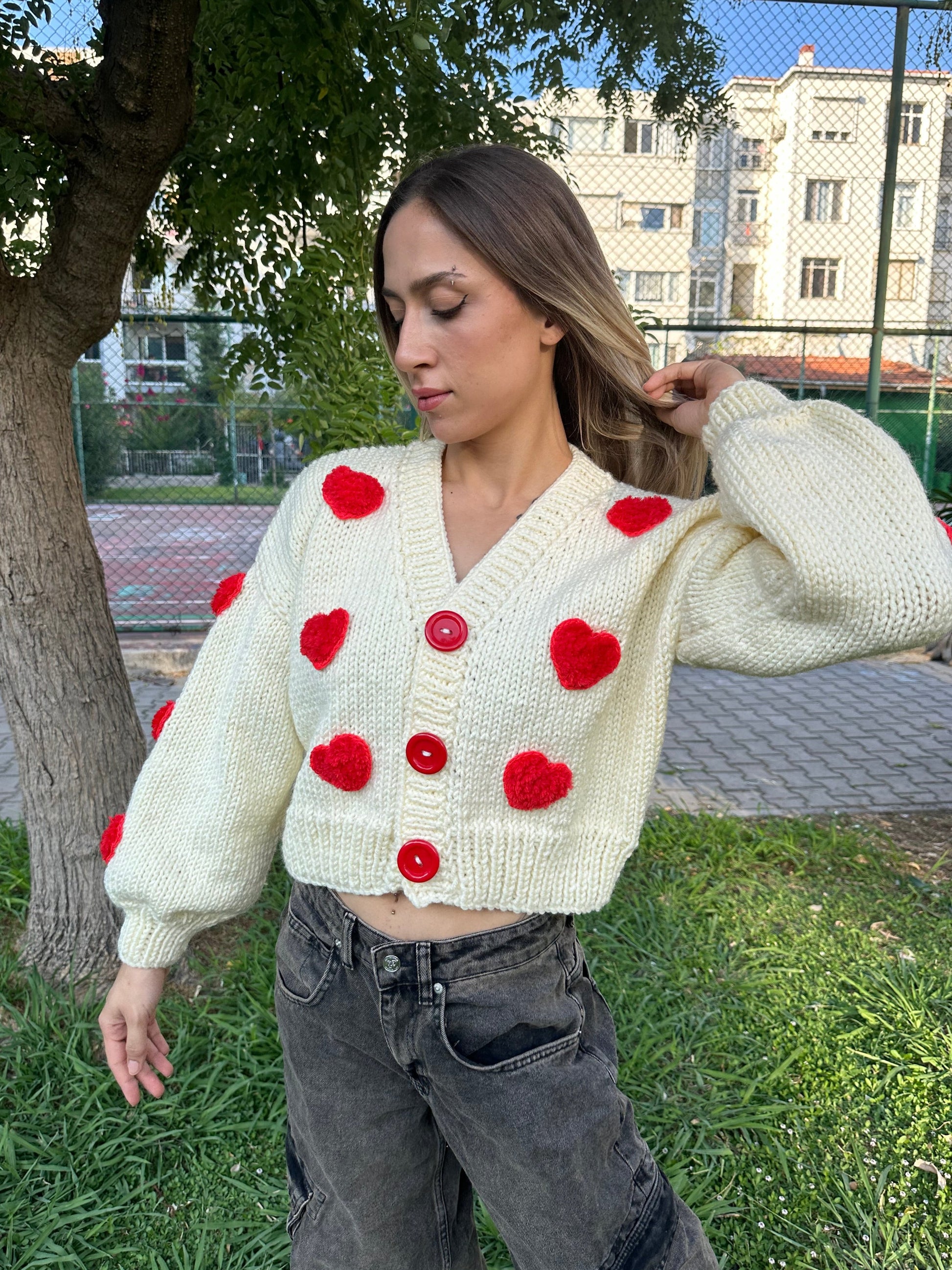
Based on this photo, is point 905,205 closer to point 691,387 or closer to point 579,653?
point 691,387

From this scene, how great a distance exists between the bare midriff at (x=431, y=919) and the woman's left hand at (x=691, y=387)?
0.74m

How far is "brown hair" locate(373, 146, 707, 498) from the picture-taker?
1.27 metres

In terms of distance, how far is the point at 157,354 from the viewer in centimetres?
724

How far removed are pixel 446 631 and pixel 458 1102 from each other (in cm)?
57

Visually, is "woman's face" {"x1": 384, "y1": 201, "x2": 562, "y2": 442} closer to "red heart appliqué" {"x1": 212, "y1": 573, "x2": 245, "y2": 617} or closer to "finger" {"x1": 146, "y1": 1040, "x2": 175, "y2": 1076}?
"red heart appliqué" {"x1": 212, "y1": 573, "x2": 245, "y2": 617}

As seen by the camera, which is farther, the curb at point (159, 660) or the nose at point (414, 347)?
the curb at point (159, 660)

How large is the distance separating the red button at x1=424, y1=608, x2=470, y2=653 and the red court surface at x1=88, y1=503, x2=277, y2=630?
232 inches

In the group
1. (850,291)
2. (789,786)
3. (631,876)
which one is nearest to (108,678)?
(631,876)

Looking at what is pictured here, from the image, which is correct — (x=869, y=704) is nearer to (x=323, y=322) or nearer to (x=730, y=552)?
(x=323, y=322)

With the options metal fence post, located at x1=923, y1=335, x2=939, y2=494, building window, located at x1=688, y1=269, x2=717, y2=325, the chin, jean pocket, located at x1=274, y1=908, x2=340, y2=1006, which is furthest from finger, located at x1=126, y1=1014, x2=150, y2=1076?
metal fence post, located at x1=923, y1=335, x2=939, y2=494

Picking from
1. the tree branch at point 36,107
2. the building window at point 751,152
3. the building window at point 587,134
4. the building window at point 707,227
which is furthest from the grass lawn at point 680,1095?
the building window at point 707,227

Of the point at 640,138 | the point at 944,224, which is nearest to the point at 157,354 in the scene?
the point at 640,138

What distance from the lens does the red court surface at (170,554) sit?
7.51 metres

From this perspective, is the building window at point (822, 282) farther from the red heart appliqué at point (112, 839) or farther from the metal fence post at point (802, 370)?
the red heart appliqué at point (112, 839)
